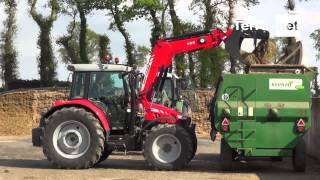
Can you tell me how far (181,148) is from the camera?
14.4 m

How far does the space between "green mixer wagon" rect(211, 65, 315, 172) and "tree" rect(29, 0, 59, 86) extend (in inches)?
1089

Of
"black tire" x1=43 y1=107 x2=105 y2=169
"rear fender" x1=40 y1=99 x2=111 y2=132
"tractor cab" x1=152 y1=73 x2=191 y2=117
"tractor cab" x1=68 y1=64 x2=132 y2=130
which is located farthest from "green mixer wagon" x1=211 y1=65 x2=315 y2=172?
"tractor cab" x1=152 y1=73 x2=191 y2=117

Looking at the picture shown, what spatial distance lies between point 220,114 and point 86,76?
134 inches

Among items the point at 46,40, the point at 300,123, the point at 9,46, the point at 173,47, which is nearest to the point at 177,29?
the point at 46,40

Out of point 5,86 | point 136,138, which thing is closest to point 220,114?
point 136,138

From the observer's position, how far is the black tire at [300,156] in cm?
1396

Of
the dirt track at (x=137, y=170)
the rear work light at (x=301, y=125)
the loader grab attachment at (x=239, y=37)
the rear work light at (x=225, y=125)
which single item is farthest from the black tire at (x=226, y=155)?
the loader grab attachment at (x=239, y=37)

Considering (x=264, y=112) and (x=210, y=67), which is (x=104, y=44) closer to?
(x=210, y=67)

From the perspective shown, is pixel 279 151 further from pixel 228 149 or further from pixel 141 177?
pixel 141 177

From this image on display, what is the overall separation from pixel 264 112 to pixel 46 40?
28.6 metres

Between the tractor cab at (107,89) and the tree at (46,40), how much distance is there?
2577 cm

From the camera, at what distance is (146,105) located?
50.4 ft

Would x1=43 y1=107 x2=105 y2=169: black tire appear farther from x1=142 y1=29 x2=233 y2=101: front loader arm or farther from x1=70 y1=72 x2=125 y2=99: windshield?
x1=142 y1=29 x2=233 y2=101: front loader arm

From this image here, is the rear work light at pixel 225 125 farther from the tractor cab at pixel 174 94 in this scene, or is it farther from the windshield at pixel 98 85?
the tractor cab at pixel 174 94
